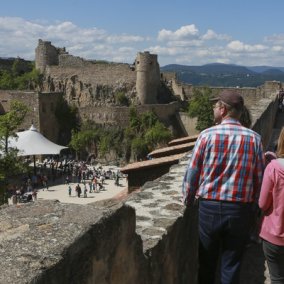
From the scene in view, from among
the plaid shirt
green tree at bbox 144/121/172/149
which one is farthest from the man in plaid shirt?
green tree at bbox 144/121/172/149

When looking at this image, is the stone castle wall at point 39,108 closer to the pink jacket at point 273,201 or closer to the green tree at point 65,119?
the green tree at point 65,119

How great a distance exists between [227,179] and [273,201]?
41 centimetres

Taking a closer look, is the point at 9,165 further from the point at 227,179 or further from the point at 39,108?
the point at 39,108

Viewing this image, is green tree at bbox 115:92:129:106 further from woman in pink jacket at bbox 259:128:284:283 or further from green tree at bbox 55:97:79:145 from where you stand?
woman in pink jacket at bbox 259:128:284:283

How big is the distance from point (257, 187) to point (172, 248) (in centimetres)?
96

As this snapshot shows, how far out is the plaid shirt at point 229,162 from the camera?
4.09 m

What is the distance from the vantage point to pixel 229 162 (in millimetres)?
4094

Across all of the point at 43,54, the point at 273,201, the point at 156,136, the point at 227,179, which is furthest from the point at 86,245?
the point at 43,54

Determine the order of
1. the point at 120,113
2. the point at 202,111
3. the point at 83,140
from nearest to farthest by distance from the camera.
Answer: the point at 83,140 < the point at 202,111 < the point at 120,113

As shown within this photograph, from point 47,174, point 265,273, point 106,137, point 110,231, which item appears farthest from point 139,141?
point 110,231

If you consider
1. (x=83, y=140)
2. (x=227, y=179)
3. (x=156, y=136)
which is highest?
(x=227, y=179)

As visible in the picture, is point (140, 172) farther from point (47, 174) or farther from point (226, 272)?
point (47, 174)

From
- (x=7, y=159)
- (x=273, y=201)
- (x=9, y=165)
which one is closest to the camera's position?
(x=273, y=201)

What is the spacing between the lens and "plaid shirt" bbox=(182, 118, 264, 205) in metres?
4.09
